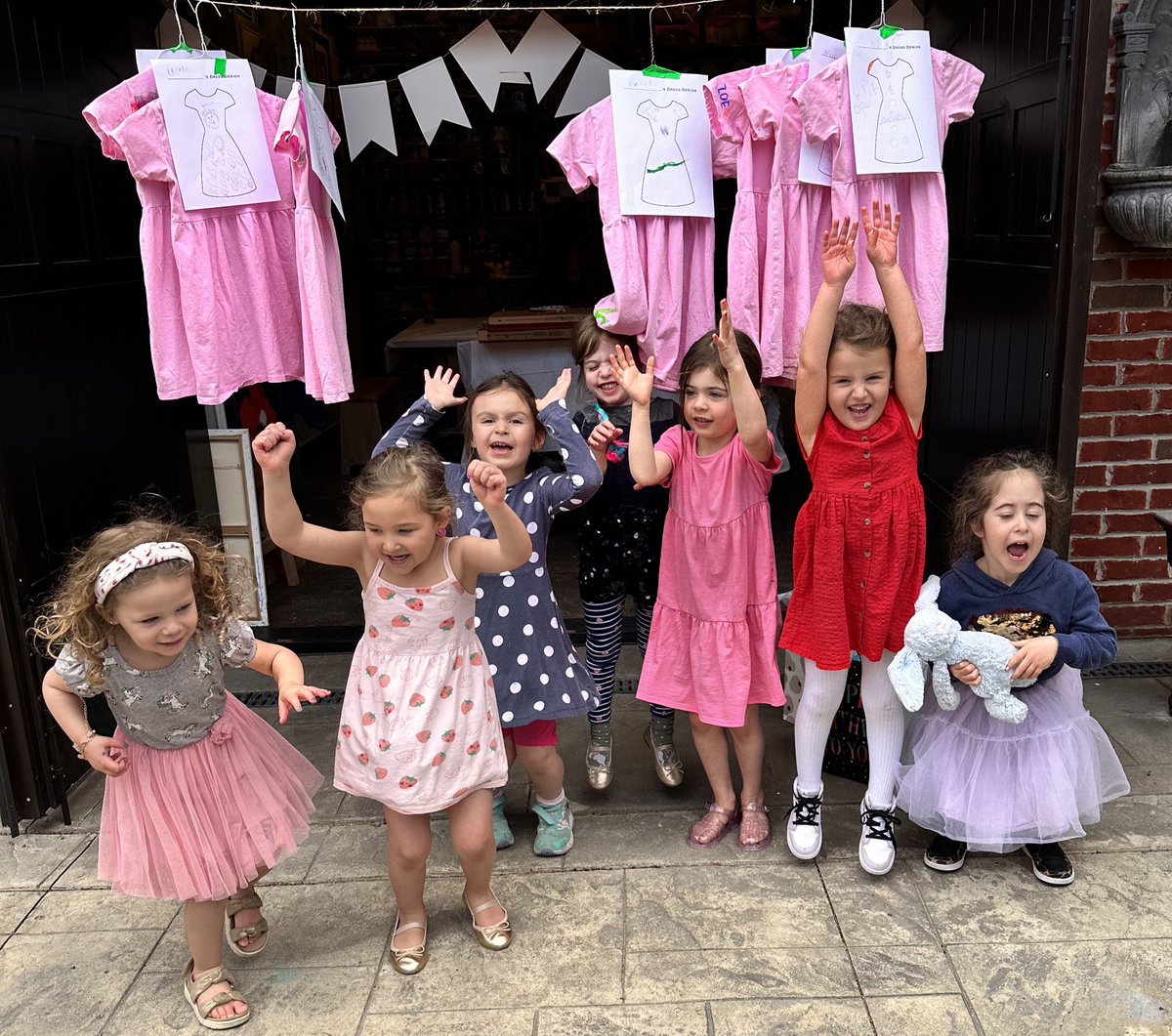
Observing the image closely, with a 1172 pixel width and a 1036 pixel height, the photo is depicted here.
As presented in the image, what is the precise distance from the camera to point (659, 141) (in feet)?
9.47

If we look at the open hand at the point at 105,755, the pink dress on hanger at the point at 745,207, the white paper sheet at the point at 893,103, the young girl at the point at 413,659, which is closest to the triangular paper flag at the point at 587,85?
the pink dress on hanger at the point at 745,207

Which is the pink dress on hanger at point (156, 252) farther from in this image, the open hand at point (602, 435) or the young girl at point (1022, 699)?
the young girl at point (1022, 699)

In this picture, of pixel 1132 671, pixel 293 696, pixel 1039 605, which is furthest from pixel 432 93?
pixel 1132 671

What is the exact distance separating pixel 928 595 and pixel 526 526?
3.31 feet

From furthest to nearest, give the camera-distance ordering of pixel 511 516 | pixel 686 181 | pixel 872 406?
pixel 686 181, pixel 872 406, pixel 511 516

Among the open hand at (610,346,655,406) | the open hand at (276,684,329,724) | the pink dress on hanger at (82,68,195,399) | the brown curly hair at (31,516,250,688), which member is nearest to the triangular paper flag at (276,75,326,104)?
the pink dress on hanger at (82,68,195,399)

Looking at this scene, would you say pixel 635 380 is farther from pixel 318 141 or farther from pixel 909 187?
pixel 318 141

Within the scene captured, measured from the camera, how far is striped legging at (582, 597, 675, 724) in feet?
9.77

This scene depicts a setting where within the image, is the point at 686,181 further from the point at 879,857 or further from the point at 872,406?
the point at 879,857

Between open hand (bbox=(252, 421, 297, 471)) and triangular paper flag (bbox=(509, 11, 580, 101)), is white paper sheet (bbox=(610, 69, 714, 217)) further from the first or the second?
open hand (bbox=(252, 421, 297, 471))

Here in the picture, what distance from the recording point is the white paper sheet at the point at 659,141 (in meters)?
2.86

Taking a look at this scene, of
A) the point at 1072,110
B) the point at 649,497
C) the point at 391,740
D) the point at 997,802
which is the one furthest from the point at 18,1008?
the point at 1072,110

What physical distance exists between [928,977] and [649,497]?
138cm

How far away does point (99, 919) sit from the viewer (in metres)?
2.57
